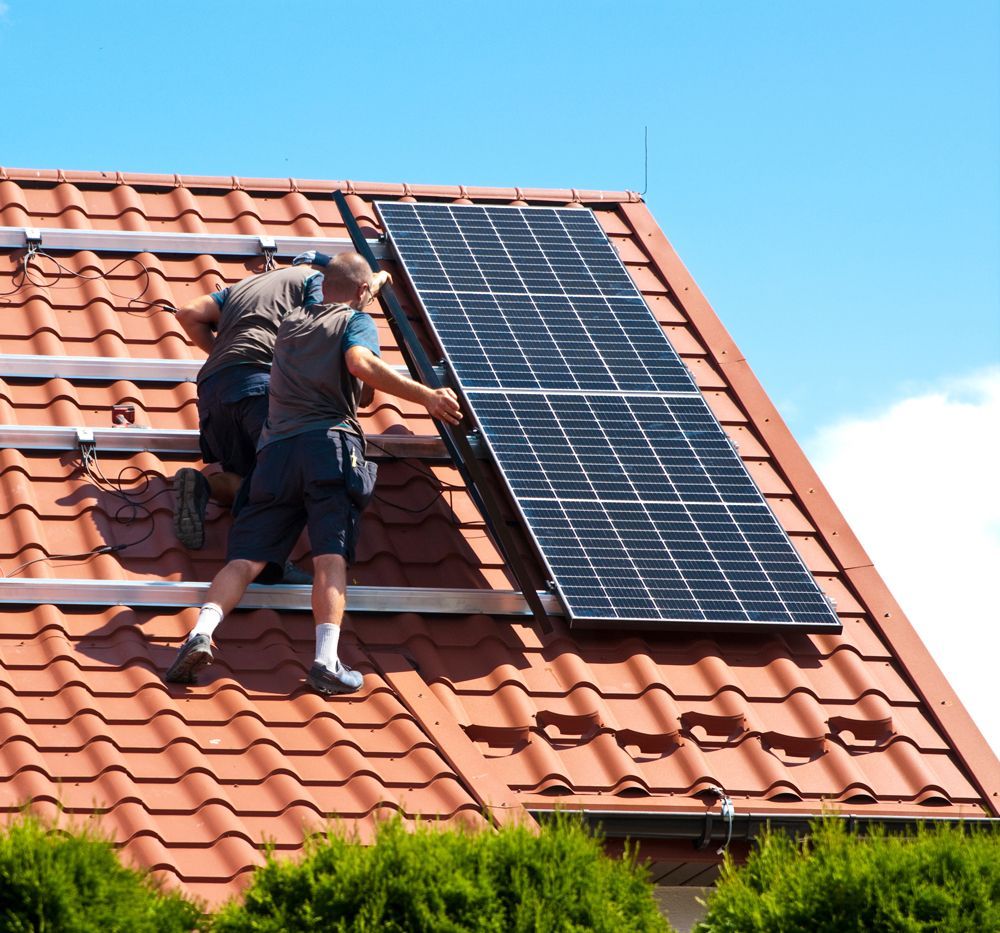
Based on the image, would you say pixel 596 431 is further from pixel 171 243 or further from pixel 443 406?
pixel 171 243

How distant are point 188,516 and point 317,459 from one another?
37.5 inches

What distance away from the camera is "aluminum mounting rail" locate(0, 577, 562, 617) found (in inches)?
371

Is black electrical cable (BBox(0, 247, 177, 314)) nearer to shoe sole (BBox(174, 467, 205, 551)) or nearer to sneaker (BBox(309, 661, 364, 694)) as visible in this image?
shoe sole (BBox(174, 467, 205, 551))

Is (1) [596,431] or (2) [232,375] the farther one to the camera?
(1) [596,431]

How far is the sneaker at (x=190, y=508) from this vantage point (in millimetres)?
9977

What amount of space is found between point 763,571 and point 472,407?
1828 millimetres

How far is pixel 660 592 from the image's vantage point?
984 centimetres

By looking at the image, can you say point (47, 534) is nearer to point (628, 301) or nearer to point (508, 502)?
point (508, 502)

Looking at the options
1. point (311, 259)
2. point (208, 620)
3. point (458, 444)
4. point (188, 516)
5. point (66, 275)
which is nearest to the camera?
point (208, 620)

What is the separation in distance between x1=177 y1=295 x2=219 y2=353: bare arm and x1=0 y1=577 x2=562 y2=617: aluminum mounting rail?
167cm

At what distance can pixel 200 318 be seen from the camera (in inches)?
422

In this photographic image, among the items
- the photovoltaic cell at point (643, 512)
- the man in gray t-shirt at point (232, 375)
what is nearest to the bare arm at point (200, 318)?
the man in gray t-shirt at point (232, 375)

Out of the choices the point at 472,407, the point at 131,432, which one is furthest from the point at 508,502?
the point at 131,432

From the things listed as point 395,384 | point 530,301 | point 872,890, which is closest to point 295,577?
point 395,384
